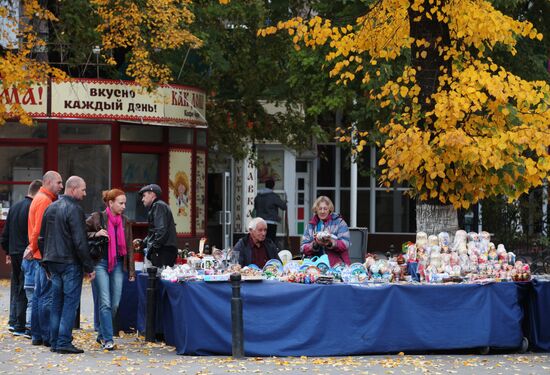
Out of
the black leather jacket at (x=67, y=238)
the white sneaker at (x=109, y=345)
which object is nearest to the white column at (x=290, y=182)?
the white sneaker at (x=109, y=345)

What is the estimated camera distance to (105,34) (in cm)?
2647

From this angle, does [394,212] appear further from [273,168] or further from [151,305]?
[151,305]

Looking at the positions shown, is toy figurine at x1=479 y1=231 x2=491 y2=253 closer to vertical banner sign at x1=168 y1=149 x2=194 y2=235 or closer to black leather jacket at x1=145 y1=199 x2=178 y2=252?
black leather jacket at x1=145 y1=199 x2=178 y2=252

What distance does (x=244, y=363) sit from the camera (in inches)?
531

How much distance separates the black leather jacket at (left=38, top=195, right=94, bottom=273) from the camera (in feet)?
46.6

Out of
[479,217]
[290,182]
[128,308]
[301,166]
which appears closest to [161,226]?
[128,308]

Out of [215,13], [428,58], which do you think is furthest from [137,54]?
[428,58]

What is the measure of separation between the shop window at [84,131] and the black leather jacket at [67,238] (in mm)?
12993

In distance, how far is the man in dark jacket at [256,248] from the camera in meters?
15.6

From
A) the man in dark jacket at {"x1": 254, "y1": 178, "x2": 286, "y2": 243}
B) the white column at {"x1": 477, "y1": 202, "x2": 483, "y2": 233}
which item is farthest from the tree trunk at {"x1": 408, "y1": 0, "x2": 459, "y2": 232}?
the white column at {"x1": 477, "y1": 202, "x2": 483, "y2": 233}

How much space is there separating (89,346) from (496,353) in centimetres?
454

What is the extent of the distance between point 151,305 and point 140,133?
1312 centimetres

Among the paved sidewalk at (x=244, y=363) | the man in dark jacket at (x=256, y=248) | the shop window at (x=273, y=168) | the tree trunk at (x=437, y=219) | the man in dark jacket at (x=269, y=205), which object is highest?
the shop window at (x=273, y=168)

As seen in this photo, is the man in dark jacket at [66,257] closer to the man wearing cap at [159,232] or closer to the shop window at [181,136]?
the man wearing cap at [159,232]
